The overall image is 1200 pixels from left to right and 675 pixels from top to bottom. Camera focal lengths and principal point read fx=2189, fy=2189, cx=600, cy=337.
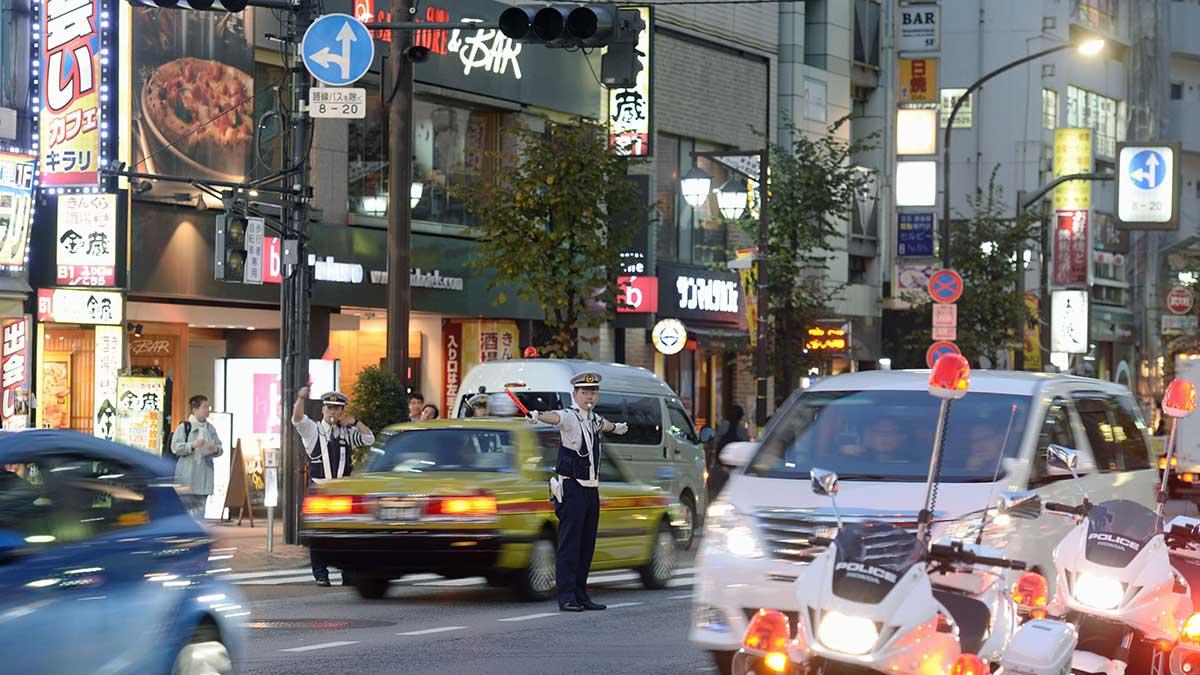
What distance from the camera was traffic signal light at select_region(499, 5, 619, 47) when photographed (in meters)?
20.2

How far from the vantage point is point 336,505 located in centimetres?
1769

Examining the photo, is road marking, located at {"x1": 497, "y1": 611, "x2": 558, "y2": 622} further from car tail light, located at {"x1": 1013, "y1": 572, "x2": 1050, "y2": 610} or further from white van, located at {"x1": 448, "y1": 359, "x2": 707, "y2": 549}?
white van, located at {"x1": 448, "y1": 359, "x2": 707, "y2": 549}

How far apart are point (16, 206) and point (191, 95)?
380 cm

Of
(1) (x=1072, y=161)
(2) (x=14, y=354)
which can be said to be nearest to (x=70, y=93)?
(2) (x=14, y=354)

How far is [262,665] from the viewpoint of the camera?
13.1 m

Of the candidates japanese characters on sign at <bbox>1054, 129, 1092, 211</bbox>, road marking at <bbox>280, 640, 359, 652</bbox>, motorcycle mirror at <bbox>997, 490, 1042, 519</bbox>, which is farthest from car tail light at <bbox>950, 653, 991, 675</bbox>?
japanese characters on sign at <bbox>1054, 129, 1092, 211</bbox>

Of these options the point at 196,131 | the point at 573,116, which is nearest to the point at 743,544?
the point at 196,131

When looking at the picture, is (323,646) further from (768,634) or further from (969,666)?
(969,666)

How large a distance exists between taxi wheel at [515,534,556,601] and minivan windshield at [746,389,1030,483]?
5.22m

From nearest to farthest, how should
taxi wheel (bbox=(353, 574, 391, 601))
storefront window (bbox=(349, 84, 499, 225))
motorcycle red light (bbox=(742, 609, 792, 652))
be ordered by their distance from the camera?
1. motorcycle red light (bbox=(742, 609, 792, 652))
2. taxi wheel (bbox=(353, 574, 391, 601))
3. storefront window (bbox=(349, 84, 499, 225))

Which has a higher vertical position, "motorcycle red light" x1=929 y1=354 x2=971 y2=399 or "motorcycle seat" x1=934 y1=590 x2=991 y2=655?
"motorcycle red light" x1=929 y1=354 x2=971 y2=399

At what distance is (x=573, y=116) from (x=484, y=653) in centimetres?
2370

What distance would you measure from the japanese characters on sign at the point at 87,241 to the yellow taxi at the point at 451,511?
971 centimetres

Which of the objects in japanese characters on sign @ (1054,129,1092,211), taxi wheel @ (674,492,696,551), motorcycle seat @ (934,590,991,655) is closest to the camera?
motorcycle seat @ (934,590,991,655)
